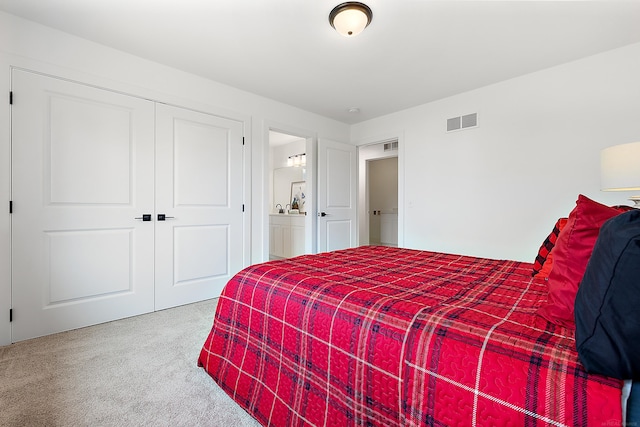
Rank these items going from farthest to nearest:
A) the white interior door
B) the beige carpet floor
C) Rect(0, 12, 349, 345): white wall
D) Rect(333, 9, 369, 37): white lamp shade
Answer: the white interior door < Rect(0, 12, 349, 345): white wall < Rect(333, 9, 369, 37): white lamp shade < the beige carpet floor

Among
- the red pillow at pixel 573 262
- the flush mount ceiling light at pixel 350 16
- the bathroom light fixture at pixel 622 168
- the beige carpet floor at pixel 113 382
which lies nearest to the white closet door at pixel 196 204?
the beige carpet floor at pixel 113 382

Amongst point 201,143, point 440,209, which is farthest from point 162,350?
point 440,209

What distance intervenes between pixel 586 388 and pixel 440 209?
3.15m

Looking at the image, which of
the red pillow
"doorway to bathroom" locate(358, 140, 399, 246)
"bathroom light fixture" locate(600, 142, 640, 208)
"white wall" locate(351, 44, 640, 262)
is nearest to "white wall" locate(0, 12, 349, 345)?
"white wall" locate(351, 44, 640, 262)

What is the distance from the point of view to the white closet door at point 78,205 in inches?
84.1

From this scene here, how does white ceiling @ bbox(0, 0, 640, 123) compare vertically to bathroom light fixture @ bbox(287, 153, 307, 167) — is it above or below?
above

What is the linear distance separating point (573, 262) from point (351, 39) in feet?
7.17

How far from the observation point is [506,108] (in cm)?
309

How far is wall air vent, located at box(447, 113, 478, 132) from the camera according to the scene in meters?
3.33

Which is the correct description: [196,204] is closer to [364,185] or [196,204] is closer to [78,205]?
[78,205]

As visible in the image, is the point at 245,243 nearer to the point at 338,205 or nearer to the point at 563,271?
the point at 338,205

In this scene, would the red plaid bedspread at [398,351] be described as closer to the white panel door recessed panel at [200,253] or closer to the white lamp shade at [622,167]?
the white lamp shade at [622,167]

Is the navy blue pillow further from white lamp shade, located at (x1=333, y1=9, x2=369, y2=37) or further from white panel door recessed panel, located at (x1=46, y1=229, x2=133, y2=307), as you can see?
white panel door recessed panel, located at (x1=46, y1=229, x2=133, y2=307)

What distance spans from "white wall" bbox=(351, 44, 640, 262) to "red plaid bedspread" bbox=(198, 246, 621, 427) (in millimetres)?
1616
